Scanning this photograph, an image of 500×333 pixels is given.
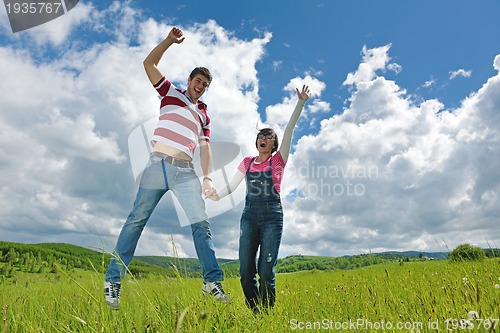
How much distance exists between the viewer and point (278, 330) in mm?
3164

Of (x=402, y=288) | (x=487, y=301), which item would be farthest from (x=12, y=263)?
(x=487, y=301)

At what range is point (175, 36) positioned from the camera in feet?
14.8

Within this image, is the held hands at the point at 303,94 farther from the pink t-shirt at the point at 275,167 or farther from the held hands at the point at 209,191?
the held hands at the point at 209,191

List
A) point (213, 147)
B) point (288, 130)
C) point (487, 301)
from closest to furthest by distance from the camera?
point (487, 301) → point (288, 130) → point (213, 147)

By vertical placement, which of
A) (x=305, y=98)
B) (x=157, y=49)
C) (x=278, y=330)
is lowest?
(x=278, y=330)

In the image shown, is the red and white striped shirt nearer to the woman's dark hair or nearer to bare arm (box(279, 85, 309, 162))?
the woman's dark hair

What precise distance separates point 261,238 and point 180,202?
3.45 ft

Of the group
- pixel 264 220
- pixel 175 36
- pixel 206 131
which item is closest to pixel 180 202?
pixel 264 220

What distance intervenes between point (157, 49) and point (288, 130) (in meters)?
1.85

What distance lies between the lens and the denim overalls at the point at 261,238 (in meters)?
4.59

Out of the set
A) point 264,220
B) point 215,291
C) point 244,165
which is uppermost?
point 244,165

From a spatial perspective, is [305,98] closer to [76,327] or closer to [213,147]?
[213,147]

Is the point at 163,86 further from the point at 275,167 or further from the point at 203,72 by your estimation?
the point at 275,167

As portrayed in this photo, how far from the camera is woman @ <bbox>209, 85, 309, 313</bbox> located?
15.1 feet
